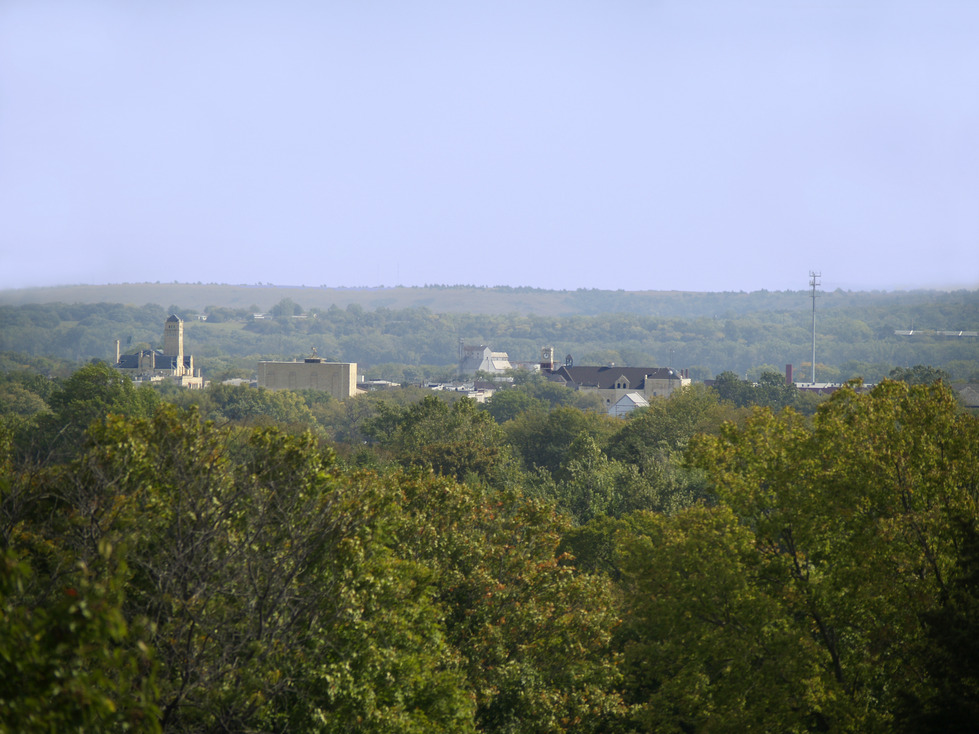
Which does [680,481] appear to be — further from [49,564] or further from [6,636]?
[6,636]

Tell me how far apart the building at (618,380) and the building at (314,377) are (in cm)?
4008

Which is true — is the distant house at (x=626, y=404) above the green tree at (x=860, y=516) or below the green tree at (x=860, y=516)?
below

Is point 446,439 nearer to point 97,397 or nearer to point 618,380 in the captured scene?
point 97,397

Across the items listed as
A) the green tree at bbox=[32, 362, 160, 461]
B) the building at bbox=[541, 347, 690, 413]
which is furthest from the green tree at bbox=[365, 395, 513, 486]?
the building at bbox=[541, 347, 690, 413]

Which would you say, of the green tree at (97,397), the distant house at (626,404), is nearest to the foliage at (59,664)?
the green tree at (97,397)

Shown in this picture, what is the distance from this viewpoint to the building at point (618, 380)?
551ft

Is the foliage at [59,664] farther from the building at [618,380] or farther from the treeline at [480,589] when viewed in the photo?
the building at [618,380]

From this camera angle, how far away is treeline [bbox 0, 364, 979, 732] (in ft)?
42.8

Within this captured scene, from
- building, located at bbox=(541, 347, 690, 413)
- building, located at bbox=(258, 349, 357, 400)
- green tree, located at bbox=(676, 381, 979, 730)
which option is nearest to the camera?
green tree, located at bbox=(676, 381, 979, 730)

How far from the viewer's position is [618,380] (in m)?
180

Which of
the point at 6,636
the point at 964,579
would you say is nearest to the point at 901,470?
the point at 964,579

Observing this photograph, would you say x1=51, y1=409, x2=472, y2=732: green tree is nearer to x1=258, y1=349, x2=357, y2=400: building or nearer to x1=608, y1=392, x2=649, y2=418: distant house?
x1=608, y1=392, x2=649, y2=418: distant house

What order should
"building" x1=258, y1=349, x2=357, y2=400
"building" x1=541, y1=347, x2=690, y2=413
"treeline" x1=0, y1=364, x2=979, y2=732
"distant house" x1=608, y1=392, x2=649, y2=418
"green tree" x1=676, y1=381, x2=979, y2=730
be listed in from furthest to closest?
"building" x1=541, y1=347, x2=690, y2=413
"building" x1=258, y1=349, x2=357, y2=400
"distant house" x1=608, y1=392, x2=649, y2=418
"green tree" x1=676, y1=381, x2=979, y2=730
"treeline" x1=0, y1=364, x2=979, y2=732

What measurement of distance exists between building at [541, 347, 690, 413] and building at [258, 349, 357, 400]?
131 ft
